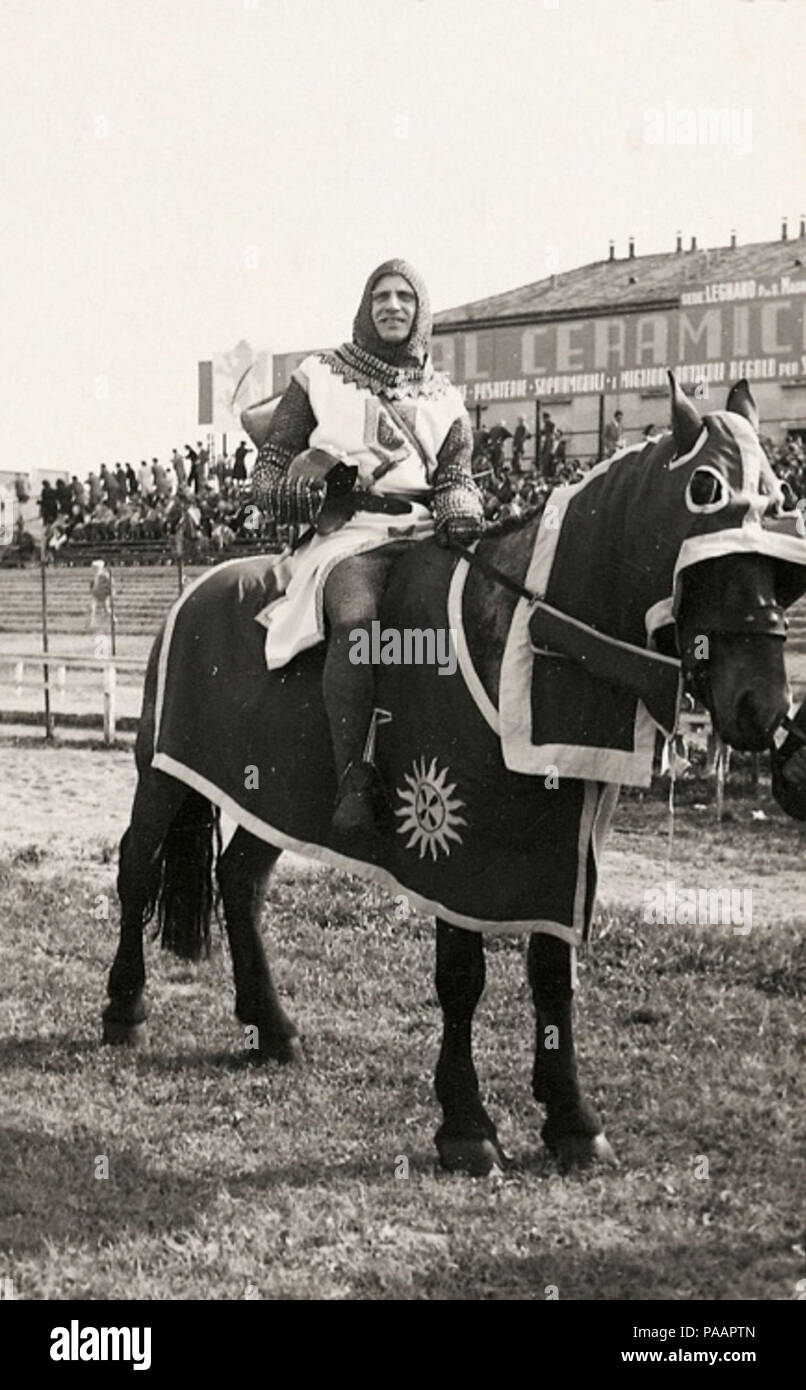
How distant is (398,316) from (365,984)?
2944 mm

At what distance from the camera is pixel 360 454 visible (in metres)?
5.21

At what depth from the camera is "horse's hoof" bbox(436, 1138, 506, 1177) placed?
181 inches

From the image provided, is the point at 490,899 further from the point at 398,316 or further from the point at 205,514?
the point at 205,514

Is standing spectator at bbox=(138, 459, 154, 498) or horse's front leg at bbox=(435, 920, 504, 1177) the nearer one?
horse's front leg at bbox=(435, 920, 504, 1177)

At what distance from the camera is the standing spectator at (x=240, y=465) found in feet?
77.6

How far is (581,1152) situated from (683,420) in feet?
7.41

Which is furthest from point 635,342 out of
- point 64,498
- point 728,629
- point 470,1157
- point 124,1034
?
point 728,629

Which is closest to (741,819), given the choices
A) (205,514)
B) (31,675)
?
(31,675)

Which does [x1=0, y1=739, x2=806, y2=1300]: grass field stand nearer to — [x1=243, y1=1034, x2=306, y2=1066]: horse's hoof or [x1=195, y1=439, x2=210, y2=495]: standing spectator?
[x1=243, y1=1034, x2=306, y2=1066]: horse's hoof

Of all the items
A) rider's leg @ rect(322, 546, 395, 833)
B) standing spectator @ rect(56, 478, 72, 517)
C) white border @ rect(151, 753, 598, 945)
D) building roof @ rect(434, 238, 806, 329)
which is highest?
building roof @ rect(434, 238, 806, 329)

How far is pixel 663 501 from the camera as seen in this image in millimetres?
4031

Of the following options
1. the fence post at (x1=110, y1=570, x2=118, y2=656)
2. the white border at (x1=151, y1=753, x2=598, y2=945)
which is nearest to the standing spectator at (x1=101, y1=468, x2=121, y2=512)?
the fence post at (x1=110, y1=570, x2=118, y2=656)

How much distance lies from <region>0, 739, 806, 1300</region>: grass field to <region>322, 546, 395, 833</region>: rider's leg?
3.66 feet

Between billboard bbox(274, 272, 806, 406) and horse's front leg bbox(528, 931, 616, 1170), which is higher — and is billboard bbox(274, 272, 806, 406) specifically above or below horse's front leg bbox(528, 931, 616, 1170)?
above
